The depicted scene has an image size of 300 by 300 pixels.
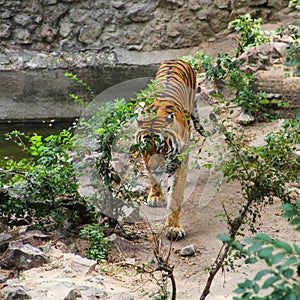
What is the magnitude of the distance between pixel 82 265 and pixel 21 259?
405 millimetres

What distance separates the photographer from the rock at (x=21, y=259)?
3816 millimetres

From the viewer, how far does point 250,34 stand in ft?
28.9

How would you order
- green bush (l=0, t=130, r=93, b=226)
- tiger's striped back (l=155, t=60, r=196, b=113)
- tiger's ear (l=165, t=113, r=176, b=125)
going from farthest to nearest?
tiger's striped back (l=155, t=60, r=196, b=113) < tiger's ear (l=165, t=113, r=176, b=125) < green bush (l=0, t=130, r=93, b=226)

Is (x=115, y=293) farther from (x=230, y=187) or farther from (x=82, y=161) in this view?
(x=230, y=187)

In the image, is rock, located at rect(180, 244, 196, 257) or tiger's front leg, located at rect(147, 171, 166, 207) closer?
rock, located at rect(180, 244, 196, 257)

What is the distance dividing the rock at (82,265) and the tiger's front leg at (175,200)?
3.75 feet

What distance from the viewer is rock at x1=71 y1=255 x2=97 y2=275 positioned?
3775 millimetres

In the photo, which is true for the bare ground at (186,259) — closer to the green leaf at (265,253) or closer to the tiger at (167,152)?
the tiger at (167,152)

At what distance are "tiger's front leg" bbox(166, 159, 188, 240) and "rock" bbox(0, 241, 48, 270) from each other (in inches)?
52.9

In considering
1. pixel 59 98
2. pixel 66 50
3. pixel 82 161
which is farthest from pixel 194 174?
pixel 66 50

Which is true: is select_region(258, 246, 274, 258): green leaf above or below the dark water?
above

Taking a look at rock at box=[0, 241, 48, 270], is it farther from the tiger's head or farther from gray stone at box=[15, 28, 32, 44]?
gray stone at box=[15, 28, 32, 44]

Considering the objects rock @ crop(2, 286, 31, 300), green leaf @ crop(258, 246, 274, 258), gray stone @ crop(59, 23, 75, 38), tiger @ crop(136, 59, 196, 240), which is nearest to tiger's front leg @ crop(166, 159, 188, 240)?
tiger @ crop(136, 59, 196, 240)

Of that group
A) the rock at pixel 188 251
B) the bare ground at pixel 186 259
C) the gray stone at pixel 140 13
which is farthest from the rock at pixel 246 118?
the gray stone at pixel 140 13
